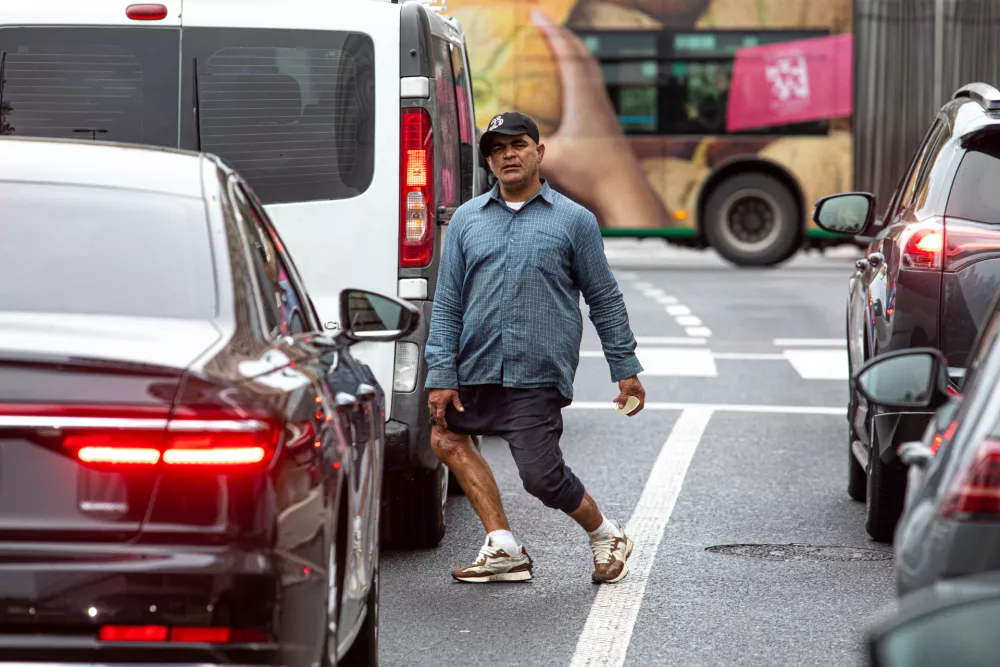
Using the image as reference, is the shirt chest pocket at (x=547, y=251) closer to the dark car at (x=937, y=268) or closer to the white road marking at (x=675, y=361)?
the dark car at (x=937, y=268)

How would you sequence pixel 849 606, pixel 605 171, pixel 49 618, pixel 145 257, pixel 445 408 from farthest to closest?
pixel 605 171 < pixel 445 408 < pixel 849 606 < pixel 145 257 < pixel 49 618

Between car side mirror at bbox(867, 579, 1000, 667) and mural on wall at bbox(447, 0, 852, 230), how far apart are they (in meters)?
23.2

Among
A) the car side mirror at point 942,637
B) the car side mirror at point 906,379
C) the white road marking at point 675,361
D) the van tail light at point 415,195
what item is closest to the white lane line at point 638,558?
the van tail light at point 415,195

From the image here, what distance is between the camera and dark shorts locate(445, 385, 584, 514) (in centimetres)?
708

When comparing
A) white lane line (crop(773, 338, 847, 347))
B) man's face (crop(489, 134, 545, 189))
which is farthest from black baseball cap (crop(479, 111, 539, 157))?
white lane line (crop(773, 338, 847, 347))

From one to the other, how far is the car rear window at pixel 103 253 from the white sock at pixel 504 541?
289 cm

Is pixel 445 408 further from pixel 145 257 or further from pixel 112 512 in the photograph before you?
pixel 112 512

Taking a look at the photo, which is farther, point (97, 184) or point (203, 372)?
point (97, 184)

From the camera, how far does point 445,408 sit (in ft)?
23.5

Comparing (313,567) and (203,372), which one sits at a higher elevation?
(203,372)

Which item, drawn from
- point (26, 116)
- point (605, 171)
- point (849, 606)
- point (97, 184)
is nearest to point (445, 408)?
point (849, 606)

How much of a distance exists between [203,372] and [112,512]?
1.04 feet

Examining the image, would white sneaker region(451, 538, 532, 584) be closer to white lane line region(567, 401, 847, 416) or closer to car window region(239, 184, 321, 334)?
car window region(239, 184, 321, 334)

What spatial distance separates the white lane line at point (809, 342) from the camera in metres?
16.4
